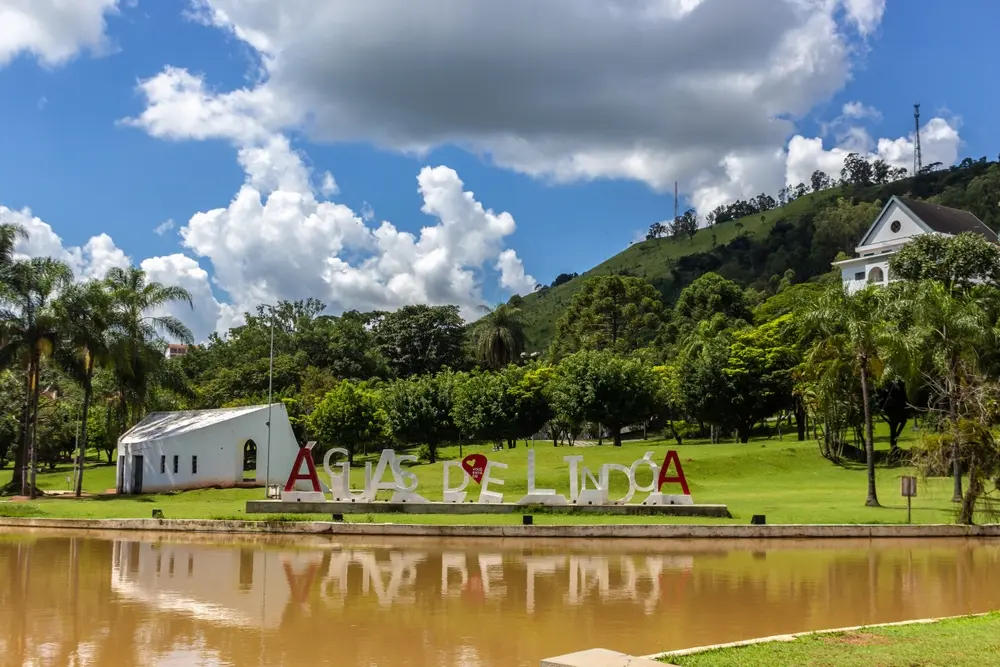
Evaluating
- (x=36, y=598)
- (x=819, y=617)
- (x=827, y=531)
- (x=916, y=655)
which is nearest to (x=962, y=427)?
(x=827, y=531)

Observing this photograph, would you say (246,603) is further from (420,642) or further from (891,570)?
(891,570)

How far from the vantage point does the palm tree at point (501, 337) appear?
8500 centimetres

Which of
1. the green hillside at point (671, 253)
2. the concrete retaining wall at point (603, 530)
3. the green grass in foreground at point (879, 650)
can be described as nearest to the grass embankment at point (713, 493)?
the concrete retaining wall at point (603, 530)

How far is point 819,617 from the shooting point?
49.1 ft

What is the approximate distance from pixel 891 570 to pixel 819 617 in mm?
6351

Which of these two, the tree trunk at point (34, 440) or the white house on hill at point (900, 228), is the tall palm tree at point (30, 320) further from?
the white house on hill at point (900, 228)

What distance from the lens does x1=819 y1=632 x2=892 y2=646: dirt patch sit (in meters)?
11.2

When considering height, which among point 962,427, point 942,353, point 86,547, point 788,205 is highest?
point 788,205

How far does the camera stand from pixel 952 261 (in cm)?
5575

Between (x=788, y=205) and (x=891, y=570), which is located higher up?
(x=788, y=205)

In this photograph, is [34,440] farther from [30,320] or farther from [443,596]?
[443,596]

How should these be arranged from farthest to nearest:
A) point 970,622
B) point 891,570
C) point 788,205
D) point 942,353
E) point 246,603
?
point 788,205
point 942,353
point 891,570
point 246,603
point 970,622

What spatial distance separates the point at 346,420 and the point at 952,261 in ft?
139

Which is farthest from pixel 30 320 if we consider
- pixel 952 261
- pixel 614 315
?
pixel 614 315
